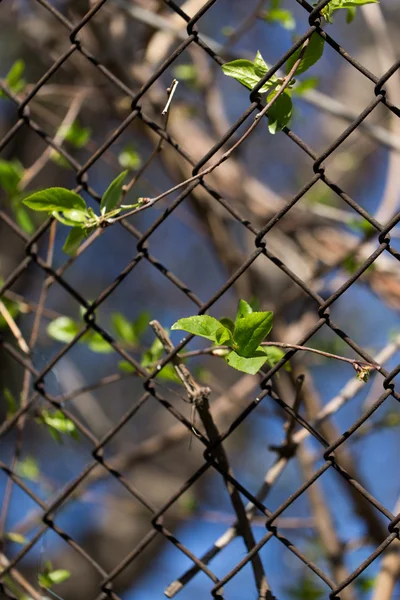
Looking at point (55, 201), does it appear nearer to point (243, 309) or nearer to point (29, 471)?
point (243, 309)

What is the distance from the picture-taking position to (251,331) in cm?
76

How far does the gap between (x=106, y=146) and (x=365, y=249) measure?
959 mm

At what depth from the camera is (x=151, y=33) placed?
70.9 inches

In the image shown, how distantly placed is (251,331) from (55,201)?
252mm

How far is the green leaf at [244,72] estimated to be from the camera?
750 mm

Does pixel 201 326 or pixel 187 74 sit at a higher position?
pixel 187 74

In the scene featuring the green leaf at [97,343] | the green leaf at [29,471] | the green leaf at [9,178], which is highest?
the green leaf at [9,178]

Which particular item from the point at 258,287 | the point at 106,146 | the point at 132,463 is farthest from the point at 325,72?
the point at 106,146

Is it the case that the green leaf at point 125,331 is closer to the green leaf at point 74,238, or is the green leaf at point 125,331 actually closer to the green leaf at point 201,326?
Result: the green leaf at point 74,238

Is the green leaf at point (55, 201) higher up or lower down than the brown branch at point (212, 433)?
higher up

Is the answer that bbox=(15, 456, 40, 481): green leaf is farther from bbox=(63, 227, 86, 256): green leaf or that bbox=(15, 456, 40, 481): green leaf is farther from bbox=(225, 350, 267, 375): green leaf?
bbox=(225, 350, 267, 375): green leaf

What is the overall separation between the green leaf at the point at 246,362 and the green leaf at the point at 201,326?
0.03 m

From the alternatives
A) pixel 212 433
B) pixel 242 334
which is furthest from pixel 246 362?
pixel 212 433

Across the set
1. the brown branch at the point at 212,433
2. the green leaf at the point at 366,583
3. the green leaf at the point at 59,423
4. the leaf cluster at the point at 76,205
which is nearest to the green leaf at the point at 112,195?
the leaf cluster at the point at 76,205
